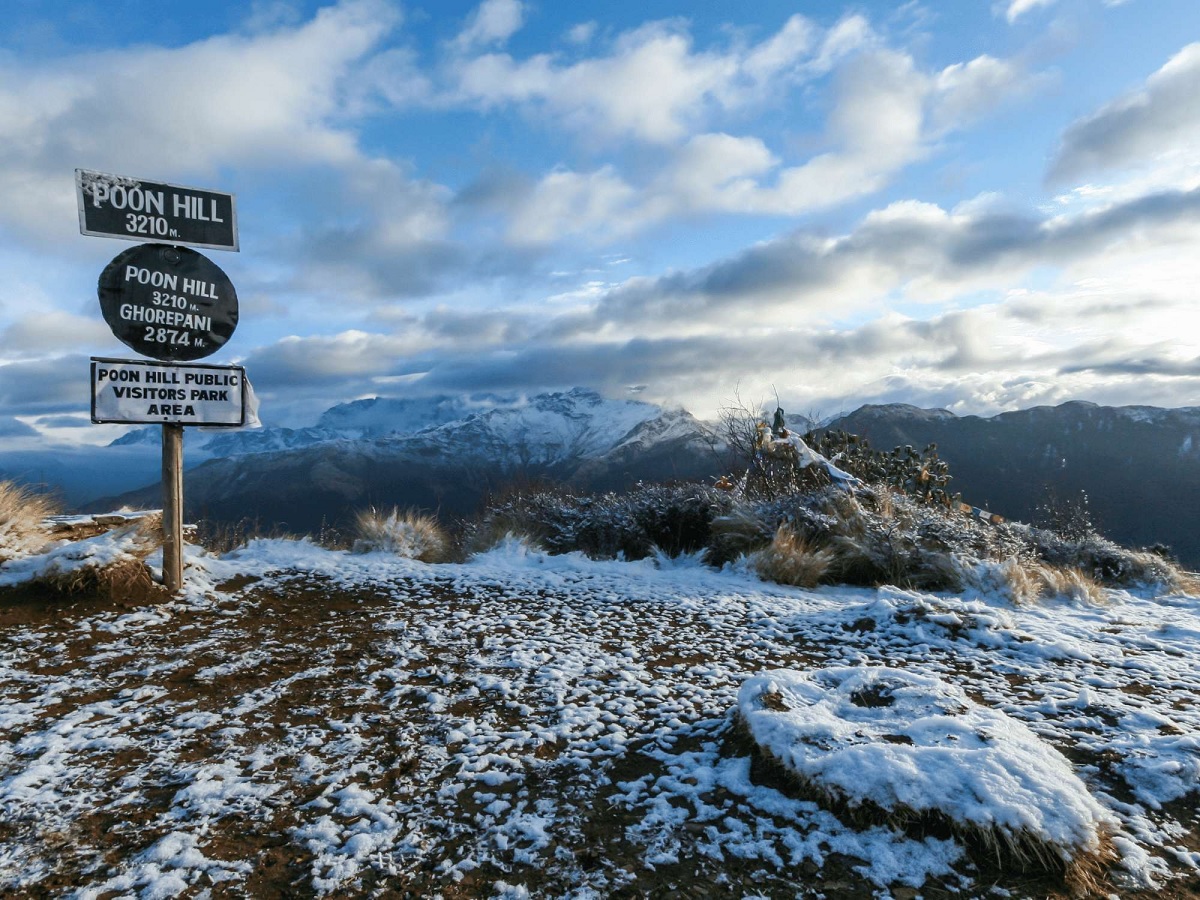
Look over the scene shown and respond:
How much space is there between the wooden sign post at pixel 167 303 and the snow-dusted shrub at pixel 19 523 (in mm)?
915

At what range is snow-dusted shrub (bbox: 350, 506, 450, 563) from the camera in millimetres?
8445

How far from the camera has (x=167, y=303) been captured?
540 cm

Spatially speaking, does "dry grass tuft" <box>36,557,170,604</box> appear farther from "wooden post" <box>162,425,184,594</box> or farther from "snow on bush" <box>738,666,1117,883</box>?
"snow on bush" <box>738,666,1117,883</box>

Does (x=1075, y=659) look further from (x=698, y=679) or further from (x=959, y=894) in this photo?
(x=959, y=894)

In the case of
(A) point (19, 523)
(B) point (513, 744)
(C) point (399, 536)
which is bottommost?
(B) point (513, 744)

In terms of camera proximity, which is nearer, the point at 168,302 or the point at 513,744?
the point at 513,744

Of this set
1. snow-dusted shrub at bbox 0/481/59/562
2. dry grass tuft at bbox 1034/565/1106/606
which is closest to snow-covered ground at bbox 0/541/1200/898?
snow-dusted shrub at bbox 0/481/59/562

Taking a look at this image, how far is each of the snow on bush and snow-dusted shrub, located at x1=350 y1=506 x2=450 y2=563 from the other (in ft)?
19.9

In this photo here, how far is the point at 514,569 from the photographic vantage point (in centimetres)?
732

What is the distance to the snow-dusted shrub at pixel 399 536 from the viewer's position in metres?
8.45

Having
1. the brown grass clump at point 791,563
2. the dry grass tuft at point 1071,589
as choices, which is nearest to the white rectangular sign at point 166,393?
the brown grass clump at point 791,563

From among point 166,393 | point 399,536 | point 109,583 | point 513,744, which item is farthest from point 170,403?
point 513,744

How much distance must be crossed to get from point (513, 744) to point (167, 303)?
4.67 m

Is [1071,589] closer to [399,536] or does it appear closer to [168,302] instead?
[399,536]
